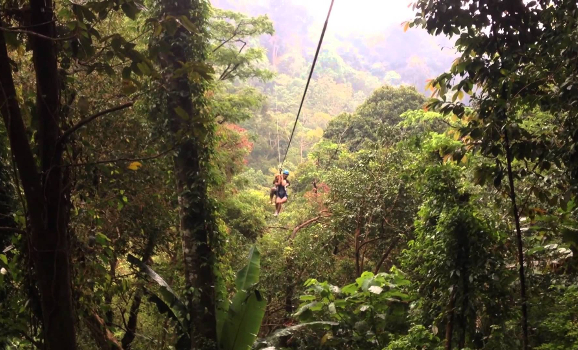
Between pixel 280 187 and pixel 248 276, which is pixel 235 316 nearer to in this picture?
pixel 248 276

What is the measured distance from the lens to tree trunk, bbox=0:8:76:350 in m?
1.38

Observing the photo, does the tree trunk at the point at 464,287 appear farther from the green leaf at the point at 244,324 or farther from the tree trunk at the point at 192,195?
the tree trunk at the point at 192,195

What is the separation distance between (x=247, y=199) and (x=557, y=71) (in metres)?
9.53

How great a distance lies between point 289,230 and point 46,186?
7.51 m

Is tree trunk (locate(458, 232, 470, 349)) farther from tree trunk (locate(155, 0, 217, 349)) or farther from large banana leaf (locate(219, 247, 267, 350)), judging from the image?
tree trunk (locate(155, 0, 217, 349))

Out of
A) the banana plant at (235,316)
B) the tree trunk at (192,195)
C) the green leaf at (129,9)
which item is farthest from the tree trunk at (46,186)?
the tree trunk at (192,195)

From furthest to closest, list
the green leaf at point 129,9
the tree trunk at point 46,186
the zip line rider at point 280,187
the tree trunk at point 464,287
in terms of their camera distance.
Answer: the zip line rider at point 280,187 → the tree trunk at point 464,287 → the green leaf at point 129,9 → the tree trunk at point 46,186

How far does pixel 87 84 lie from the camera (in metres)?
5.34

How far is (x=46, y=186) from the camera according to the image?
1.44m

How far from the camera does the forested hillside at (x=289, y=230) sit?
1562mm

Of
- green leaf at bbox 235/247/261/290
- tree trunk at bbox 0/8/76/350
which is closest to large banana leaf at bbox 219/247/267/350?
green leaf at bbox 235/247/261/290

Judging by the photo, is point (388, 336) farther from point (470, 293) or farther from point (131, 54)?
point (131, 54)

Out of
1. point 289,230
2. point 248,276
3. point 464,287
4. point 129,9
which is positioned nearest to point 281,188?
point 289,230

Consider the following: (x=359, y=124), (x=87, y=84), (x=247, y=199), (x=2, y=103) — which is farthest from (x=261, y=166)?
(x=2, y=103)
